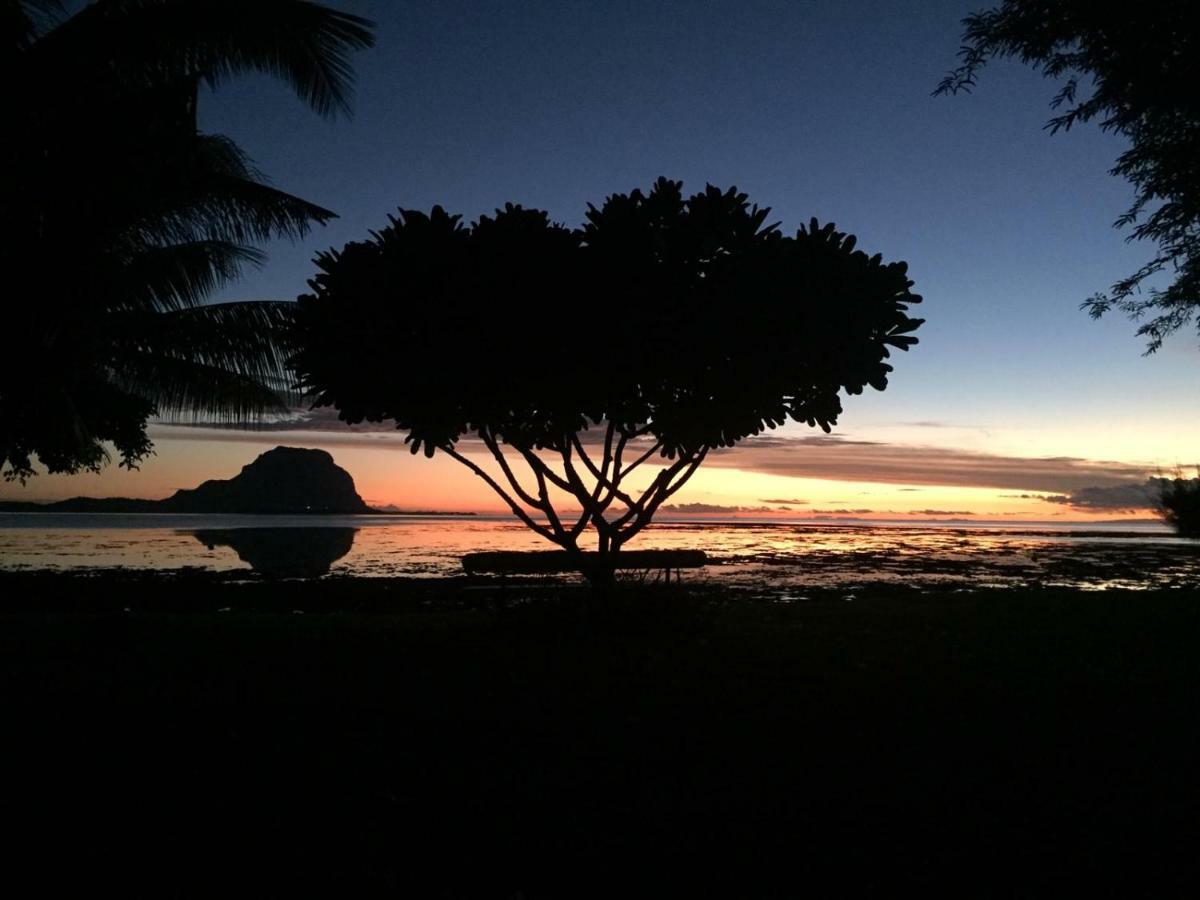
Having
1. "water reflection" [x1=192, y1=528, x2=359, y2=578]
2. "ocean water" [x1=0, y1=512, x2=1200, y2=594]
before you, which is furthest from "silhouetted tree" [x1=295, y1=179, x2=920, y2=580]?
"water reflection" [x1=192, y1=528, x2=359, y2=578]

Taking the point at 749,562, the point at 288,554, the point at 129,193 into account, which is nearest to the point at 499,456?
the point at 129,193

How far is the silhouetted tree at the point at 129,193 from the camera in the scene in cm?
1016

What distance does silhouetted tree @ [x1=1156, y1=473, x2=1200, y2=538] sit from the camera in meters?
31.9

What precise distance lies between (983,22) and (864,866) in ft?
38.3

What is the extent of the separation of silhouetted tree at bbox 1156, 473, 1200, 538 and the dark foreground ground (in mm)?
25554

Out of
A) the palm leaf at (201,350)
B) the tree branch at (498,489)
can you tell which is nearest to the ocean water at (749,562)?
the tree branch at (498,489)

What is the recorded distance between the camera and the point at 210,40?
10477mm

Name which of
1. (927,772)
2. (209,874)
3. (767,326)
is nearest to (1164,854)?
(927,772)

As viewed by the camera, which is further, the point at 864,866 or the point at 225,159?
the point at 225,159

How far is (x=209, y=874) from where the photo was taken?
13.5 ft

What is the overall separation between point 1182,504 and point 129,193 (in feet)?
117

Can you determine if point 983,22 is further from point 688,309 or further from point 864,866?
point 864,866

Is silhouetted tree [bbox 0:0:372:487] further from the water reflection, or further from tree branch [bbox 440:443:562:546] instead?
the water reflection

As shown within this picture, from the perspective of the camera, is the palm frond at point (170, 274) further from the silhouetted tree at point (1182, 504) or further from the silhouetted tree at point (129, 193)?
the silhouetted tree at point (1182, 504)
